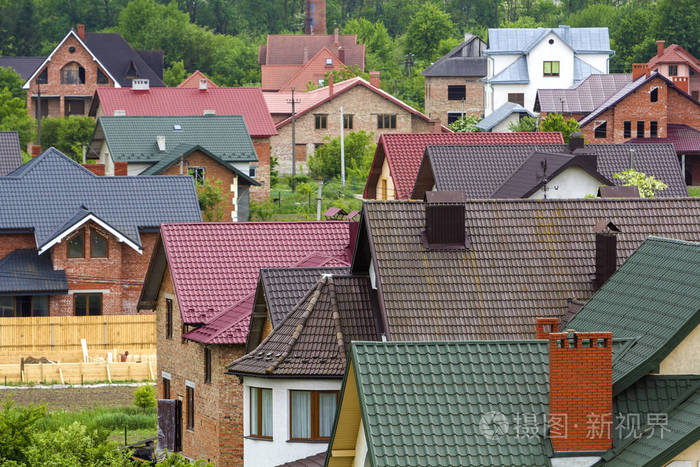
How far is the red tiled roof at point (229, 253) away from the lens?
32.2 metres

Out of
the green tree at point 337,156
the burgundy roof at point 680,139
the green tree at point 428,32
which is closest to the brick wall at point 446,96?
the green tree at point 337,156

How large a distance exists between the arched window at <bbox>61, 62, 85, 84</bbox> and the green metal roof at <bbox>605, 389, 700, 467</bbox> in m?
94.1

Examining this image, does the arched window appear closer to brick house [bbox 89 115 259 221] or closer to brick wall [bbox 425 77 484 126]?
brick wall [bbox 425 77 484 126]

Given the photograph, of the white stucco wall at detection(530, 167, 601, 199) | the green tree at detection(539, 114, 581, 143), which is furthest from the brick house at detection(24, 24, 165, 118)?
the white stucco wall at detection(530, 167, 601, 199)

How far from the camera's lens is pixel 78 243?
167ft

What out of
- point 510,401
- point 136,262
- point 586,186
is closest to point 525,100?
point 136,262

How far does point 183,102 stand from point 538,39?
1139 inches

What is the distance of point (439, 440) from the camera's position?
15.4 metres

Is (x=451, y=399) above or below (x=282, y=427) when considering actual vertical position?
above

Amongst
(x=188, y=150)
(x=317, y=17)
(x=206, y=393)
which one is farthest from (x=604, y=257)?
(x=317, y=17)

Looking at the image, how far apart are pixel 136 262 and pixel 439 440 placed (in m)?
36.7

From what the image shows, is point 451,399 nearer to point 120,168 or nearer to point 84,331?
point 84,331

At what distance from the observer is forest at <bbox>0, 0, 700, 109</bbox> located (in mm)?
133000

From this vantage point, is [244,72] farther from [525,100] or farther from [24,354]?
[24,354]
